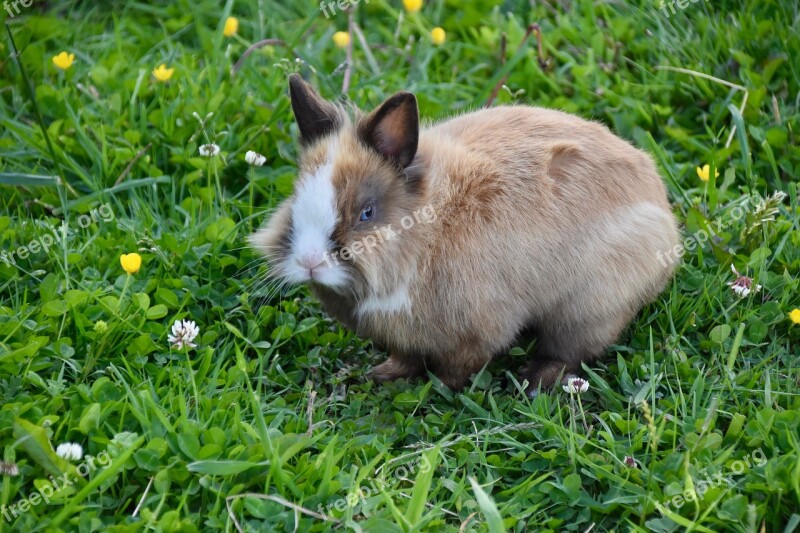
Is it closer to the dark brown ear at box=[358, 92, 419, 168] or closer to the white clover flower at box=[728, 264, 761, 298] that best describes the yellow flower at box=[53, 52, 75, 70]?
the dark brown ear at box=[358, 92, 419, 168]

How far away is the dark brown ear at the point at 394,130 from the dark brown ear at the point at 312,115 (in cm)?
19

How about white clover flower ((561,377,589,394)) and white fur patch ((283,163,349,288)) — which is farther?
white clover flower ((561,377,589,394))

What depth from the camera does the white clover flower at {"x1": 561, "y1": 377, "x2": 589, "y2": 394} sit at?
3901mm

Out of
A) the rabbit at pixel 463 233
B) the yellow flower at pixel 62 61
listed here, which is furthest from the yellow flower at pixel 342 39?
the rabbit at pixel 463 233

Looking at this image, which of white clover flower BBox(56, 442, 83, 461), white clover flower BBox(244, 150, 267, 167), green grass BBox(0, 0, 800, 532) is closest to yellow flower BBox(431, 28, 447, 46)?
green grass BBox(0, 0, 800, 532)

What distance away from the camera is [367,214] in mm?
3871

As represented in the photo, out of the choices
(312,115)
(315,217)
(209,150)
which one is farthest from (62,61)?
(315,217)

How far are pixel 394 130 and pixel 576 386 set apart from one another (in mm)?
1339

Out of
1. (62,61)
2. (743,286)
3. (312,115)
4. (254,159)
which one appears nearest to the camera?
(312,115)

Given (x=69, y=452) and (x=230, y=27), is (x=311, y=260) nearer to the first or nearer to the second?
(x=69, y=452)

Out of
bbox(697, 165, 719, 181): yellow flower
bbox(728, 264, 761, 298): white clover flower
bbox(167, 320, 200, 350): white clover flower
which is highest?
bbox(697, 165, 719, 181): yellow flower

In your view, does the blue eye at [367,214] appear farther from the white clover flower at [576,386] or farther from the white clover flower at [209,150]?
the white clover flower at [209,150]

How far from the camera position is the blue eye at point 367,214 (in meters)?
3.85

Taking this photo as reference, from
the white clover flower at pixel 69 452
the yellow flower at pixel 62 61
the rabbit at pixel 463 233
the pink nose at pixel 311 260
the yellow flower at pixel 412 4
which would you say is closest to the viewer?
the white clover flower at pixel 69 452
